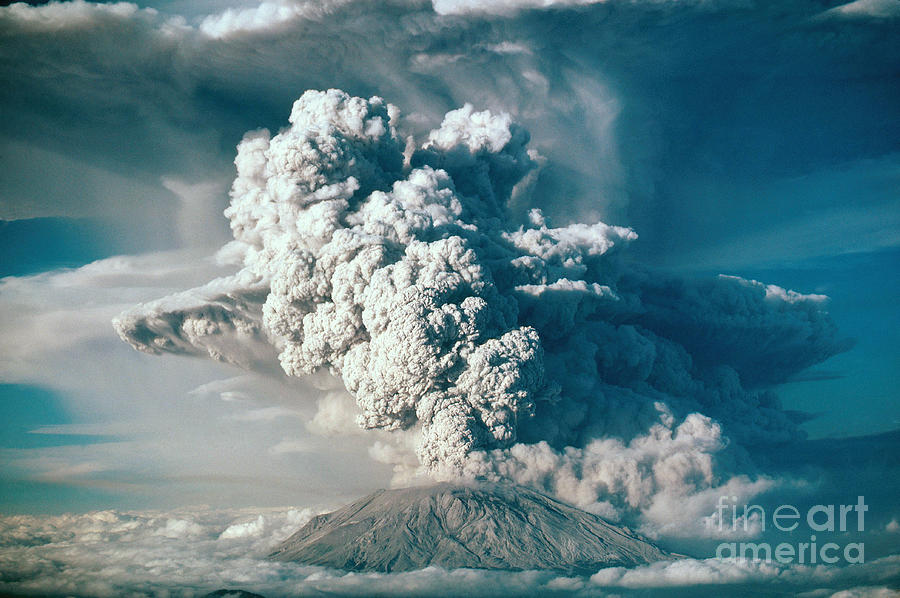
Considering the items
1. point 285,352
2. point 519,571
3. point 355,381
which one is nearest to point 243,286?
point 285,352

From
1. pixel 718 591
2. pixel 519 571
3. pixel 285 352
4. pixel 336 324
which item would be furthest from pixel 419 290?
pixel 718 591

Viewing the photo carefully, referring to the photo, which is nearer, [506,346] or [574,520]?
[506,346]

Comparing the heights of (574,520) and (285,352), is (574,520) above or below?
below

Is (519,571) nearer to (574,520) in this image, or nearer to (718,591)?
(574,520)

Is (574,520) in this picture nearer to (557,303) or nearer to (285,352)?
(557,303)

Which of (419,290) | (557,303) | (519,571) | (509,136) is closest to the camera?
(419,290)

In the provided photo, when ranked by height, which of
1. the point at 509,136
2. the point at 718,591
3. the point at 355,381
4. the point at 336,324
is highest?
the point at 509,136

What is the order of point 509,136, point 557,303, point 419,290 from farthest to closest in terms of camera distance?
point 509,136
point 557,303
point 419,290
